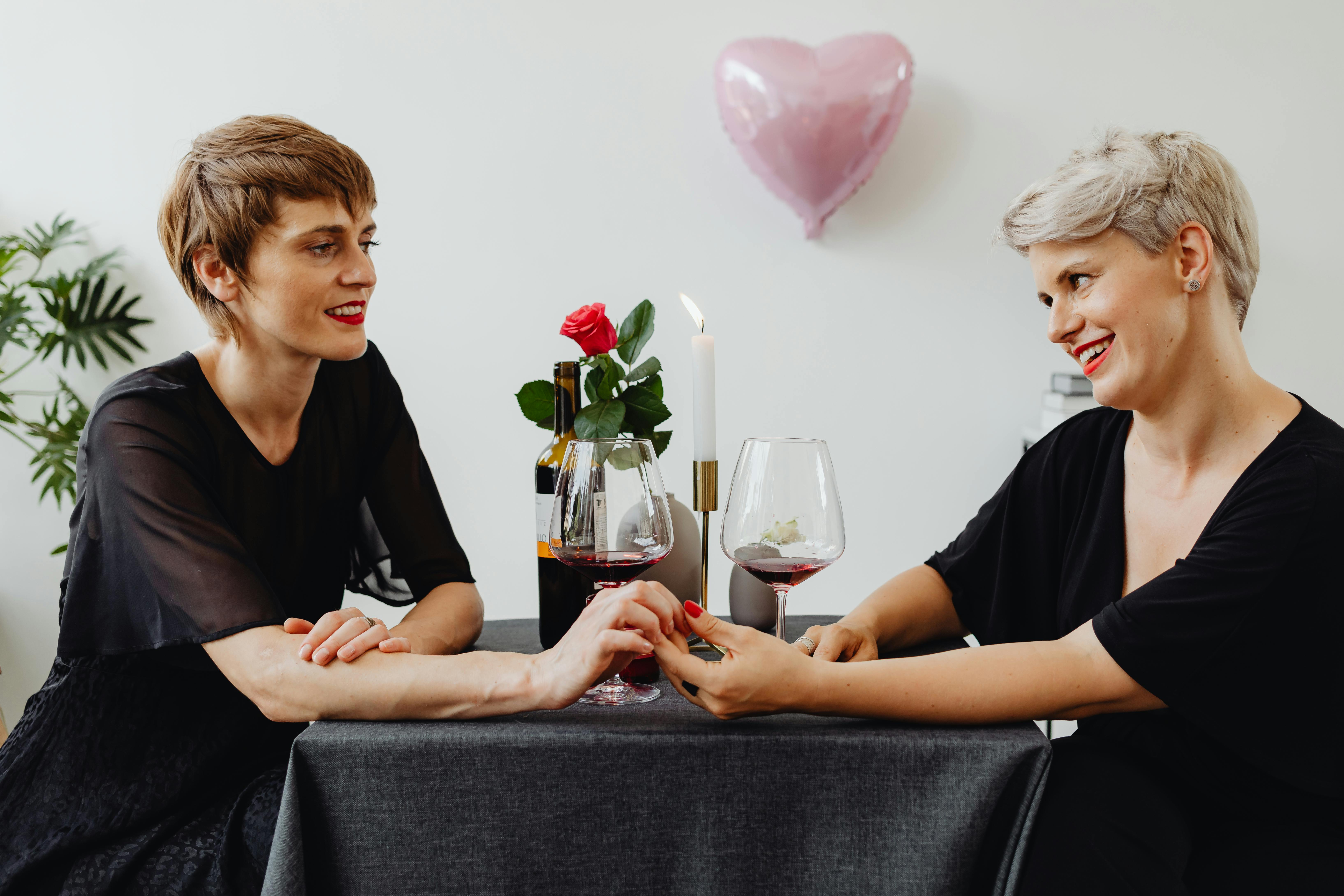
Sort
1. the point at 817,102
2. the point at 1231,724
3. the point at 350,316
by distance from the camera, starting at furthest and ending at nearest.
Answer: the point at 817,102 → the point at 350,316 → the point at 1231,724

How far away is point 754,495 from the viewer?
0.98 m

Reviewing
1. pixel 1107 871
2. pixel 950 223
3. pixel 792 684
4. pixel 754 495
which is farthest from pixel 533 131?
pixel 1107 871

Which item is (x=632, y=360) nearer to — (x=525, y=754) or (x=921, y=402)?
(x=525, y=754)

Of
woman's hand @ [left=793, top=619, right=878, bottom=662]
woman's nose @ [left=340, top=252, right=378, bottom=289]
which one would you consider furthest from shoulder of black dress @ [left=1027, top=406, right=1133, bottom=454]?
woman's nose @ [left=340, top=252, right=378, bottom=289]

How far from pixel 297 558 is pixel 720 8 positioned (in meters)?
1.92

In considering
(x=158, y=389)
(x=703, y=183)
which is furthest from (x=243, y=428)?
(x=703, y=183)

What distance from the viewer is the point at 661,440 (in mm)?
1158

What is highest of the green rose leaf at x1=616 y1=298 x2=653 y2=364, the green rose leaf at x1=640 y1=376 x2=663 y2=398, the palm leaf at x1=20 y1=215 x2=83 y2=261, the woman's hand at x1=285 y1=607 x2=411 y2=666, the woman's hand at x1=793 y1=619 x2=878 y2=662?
the palm leaf at x1=20 y1=215 x2=83 y2=261

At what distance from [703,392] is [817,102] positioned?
1560 millimetres

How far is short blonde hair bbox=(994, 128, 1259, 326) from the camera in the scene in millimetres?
1061

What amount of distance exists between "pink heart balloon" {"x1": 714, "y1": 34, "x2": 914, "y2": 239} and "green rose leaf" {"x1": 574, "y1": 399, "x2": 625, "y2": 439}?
156 centimetres

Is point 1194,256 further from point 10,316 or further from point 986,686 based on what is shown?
point 10,316

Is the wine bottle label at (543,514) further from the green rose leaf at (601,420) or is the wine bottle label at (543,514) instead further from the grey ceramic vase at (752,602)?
the grey ceramic vase at (752,602)

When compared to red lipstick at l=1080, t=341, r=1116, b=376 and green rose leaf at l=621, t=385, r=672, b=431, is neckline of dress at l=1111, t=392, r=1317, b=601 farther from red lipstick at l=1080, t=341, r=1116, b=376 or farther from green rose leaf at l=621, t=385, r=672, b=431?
green rose leaf at l=621, t=385, r=672, b=431
